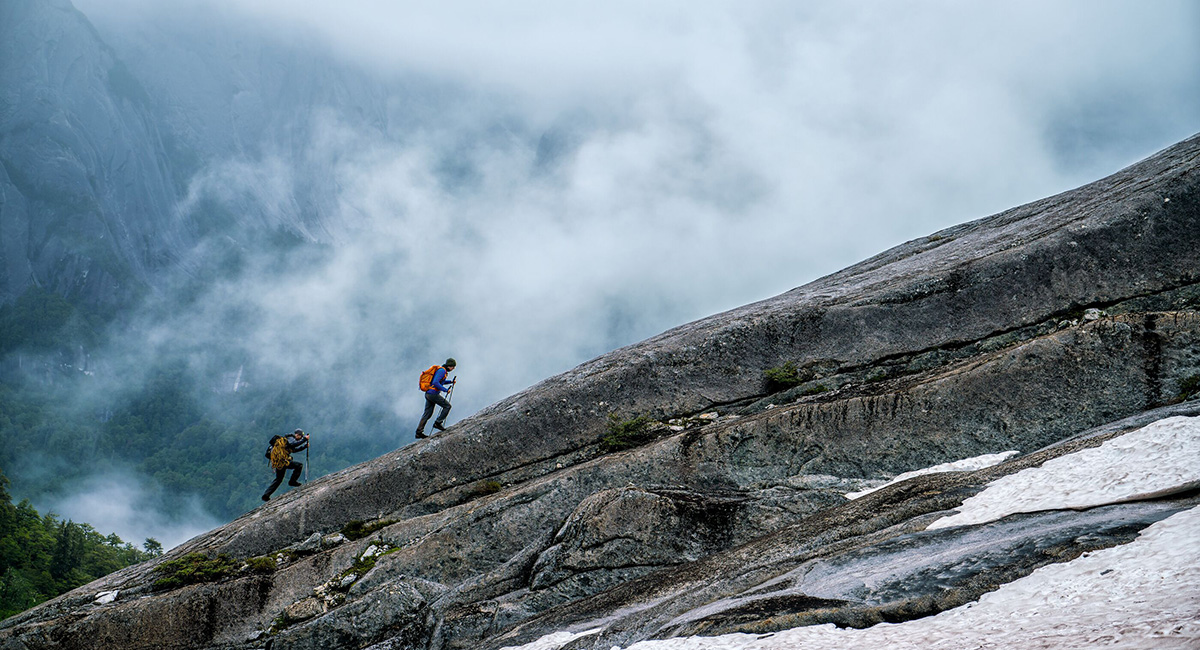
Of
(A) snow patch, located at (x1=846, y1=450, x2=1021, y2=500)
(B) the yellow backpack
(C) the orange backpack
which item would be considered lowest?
(A) snow patch, located at (x1=846, y1=450, x2=1021, y2=500)

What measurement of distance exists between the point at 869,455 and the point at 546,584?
9.25 metres

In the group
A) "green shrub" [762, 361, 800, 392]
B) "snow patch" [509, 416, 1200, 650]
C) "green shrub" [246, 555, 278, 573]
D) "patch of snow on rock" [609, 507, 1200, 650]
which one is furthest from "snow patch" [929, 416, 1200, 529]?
"green shrub" [246, 555, 278, 573]

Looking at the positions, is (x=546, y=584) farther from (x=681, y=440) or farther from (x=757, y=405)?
(x=757, y=405)

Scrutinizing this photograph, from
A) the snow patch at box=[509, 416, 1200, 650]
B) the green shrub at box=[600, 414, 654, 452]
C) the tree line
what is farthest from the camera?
the tree line

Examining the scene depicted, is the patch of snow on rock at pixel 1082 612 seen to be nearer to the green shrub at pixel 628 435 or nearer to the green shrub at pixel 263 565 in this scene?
the green shrub at pixel 628 435

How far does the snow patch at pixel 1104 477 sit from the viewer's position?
475 inches

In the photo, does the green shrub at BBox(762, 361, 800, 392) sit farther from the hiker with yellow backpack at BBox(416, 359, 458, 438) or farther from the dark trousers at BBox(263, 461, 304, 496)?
the dark trousers at BBox(263, 461, 304, 496)

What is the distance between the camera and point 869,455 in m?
→ 20.2

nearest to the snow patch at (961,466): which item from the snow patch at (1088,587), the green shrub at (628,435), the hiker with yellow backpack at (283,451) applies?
the snow patch at (1088,587)

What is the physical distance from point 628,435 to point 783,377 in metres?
5.58

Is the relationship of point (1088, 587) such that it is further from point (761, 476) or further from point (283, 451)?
point (283, 451)

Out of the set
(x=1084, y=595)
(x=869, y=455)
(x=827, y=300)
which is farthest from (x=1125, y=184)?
(x=1084, y=595)

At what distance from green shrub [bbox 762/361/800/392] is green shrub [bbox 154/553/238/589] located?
1881 centimetres

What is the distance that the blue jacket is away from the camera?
2969 cm
